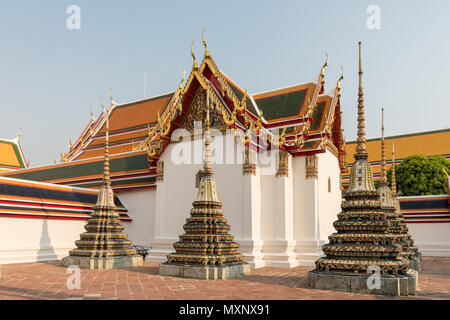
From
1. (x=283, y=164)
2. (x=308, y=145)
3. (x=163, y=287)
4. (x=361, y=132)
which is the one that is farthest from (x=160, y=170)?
(x=361, y=132)

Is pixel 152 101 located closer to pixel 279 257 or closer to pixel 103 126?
pixel 103 126

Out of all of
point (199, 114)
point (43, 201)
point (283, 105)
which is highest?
point (283, 105)

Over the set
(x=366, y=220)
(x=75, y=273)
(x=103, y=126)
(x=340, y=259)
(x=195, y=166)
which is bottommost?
(x=75, y=273)

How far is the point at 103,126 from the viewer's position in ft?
80.5

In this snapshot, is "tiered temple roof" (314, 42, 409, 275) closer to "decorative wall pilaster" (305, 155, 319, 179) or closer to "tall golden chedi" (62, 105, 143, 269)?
"decorative wall pilaster" (305, 155, 319, 179)

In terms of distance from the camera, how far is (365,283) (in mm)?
6797

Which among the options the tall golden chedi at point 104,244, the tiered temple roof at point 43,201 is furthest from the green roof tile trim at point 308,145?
the tiered temple roof at point 43,201

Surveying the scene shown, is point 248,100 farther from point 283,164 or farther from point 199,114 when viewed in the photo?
point 283,164

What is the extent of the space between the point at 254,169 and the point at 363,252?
5.42 meters

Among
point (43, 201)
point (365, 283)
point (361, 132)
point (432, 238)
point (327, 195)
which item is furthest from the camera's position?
point (432, 238)

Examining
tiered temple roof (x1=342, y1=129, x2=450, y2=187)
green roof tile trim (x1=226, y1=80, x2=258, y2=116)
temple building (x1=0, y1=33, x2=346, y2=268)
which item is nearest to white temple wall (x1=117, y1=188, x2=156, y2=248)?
temple building (x1=0, y1=33, x2=346, y2=268)
